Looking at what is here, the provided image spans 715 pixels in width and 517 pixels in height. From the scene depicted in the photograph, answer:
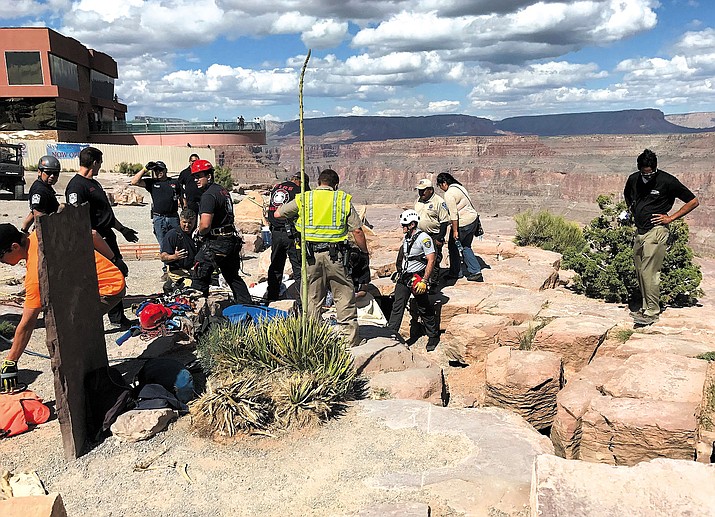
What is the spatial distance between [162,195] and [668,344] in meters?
6.19

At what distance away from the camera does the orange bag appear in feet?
13.1

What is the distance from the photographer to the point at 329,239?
17.5 feet

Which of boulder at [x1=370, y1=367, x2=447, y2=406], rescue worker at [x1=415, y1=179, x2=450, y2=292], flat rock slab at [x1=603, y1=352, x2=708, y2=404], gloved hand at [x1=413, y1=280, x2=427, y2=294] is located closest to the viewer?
flat rock slab at [x1=603, y1=352, x2=708, y2=404]

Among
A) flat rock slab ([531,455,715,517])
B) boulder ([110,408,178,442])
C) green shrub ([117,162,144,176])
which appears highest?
green shrub ([117,162,144,176])

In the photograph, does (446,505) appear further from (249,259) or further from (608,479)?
(249,259)

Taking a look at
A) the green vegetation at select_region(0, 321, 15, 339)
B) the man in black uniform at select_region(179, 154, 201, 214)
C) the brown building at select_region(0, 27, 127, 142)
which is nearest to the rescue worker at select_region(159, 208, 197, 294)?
the man in black uniform at select_region(179, 154, 201, 214)

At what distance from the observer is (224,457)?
12.5ft

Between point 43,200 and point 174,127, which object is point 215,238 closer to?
point 43,200

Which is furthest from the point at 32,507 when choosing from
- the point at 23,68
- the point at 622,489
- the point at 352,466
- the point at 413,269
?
the point at 23,68

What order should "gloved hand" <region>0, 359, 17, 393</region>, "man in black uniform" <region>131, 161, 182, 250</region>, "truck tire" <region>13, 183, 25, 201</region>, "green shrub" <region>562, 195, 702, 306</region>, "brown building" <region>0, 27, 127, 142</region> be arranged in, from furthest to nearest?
"brown building" <region>0, 27, 127, 142</region> < "truck tire" <region>13, 183, 25, 201</region> < "man in black uniform" <region>131, 161, 182, 250</region> < "green shrub" <region>562, 195, 702, 306</region> < "gloved hand" <region>0, 359, 17, 393</region>

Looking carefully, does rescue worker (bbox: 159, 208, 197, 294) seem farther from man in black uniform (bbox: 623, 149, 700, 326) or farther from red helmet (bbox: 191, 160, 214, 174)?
man in black uniform (bbox: 623, 149, 700, 326)

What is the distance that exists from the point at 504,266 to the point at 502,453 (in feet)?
20.3

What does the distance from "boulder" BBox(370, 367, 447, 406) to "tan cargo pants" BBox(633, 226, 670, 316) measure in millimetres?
2699

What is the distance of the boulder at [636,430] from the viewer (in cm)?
383
